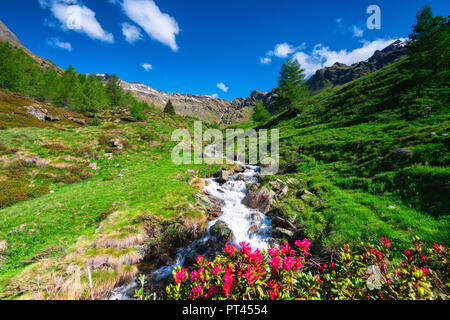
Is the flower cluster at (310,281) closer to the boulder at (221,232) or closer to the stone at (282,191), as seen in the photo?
the boulder at (221,232)

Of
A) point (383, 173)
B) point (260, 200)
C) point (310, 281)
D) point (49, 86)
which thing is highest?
point (49, 86)

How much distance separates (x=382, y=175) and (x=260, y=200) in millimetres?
9994

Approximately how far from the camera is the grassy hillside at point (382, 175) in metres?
8.70

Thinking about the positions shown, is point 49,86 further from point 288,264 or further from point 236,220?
point 288,264

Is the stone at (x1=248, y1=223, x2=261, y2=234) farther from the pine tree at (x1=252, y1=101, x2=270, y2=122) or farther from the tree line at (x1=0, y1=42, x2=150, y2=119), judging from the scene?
the pine tree at (x1=252, y1=101, x2=270, y2=122)

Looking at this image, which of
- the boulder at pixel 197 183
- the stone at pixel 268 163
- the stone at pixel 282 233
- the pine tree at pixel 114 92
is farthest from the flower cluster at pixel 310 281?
the pine tree at pixel 114 92

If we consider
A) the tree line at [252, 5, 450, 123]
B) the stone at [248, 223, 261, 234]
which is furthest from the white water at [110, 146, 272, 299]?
the tree line at [252, 5, 450, 123]

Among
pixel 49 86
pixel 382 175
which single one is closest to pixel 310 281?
pixel 382 175

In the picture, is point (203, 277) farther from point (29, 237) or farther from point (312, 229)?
point (29, 237)

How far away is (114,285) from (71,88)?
7515cm

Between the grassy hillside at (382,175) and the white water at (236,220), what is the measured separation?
2.23 metres

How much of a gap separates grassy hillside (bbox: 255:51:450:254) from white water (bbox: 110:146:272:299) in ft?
7.33

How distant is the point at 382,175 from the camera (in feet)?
41.5

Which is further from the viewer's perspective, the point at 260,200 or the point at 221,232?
the point at 260,200
